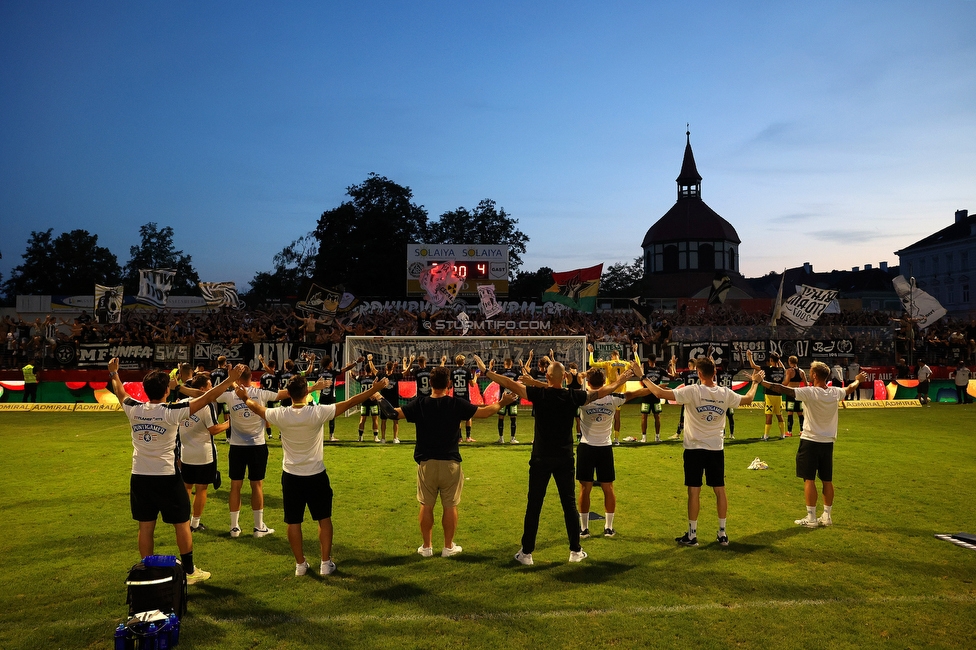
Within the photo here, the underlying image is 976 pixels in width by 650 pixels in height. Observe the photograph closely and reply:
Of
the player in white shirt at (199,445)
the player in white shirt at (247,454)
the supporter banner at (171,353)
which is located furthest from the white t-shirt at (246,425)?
the supporter banner at (171,353)

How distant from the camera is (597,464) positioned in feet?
28.8

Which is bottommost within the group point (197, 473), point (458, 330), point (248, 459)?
point (197, 473)

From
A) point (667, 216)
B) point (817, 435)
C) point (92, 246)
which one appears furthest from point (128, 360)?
point (667, 216)

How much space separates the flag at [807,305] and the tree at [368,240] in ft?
131

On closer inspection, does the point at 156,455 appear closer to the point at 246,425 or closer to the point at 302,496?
the point at 302,496

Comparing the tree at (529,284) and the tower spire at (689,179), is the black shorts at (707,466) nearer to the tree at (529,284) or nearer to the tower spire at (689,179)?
the tree at (529,284)

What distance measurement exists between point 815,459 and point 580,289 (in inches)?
1287

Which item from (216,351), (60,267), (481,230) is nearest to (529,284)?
(481,230)

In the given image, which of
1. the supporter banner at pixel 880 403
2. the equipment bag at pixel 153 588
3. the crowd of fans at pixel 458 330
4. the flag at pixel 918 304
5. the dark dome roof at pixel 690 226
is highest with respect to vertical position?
the dark dome roof at pixel 690 226

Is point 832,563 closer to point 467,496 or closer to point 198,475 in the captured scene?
point 467,496

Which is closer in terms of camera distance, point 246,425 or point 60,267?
point 246,425

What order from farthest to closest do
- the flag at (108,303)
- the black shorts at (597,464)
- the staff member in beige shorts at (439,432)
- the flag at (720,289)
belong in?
the flag at (720,289) < the flag at (108,303) < the black shorts at (597,464) < the staff member in beige shorts at (439,432)

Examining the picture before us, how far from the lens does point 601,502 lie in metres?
11.1

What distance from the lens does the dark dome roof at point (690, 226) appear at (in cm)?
8838
